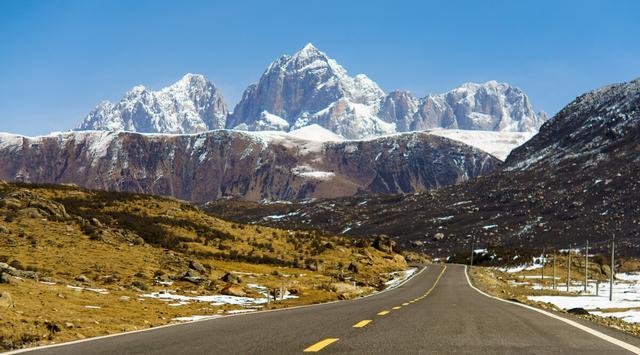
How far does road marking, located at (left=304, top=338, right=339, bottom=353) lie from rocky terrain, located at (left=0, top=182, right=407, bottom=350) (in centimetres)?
613

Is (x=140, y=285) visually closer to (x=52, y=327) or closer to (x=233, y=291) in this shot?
(x=233, y=291)

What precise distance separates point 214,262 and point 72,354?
43.4 m

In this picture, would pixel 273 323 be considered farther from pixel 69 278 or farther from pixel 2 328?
pixel 69 278

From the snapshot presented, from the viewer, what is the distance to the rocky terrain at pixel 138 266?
2044 centimetres

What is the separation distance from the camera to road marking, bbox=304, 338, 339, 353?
10.7 metres

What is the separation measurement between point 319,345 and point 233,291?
2389 centimetres

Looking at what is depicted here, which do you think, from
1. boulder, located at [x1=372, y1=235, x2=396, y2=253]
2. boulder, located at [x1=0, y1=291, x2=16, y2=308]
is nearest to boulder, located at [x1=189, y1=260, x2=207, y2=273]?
boulder, located at [x1=0, y1=291, x2=16, y2=308]

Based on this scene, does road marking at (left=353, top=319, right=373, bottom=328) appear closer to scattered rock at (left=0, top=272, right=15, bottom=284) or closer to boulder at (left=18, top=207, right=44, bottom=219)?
scattered rock at (left=0, top=272, right=15, bottom=284)

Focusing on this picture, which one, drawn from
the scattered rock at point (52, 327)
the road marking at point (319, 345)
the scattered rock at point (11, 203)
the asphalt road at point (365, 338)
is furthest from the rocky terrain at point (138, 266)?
the road marking at point (319, 345)

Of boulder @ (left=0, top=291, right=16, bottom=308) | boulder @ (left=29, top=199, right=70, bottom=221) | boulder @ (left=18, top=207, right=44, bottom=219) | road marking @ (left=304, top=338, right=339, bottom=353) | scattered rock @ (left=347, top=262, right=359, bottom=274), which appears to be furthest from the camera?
scattered rock @ (left=347, top=262, right=359, bottom=274)

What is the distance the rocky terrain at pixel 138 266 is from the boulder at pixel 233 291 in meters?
0.10

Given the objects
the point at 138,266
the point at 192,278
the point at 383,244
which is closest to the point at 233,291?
the point at 192,278

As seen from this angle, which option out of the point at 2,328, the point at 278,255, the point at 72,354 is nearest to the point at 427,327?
the point at 72,354

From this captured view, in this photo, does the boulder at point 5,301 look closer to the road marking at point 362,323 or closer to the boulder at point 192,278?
the road marking at point 362,323
